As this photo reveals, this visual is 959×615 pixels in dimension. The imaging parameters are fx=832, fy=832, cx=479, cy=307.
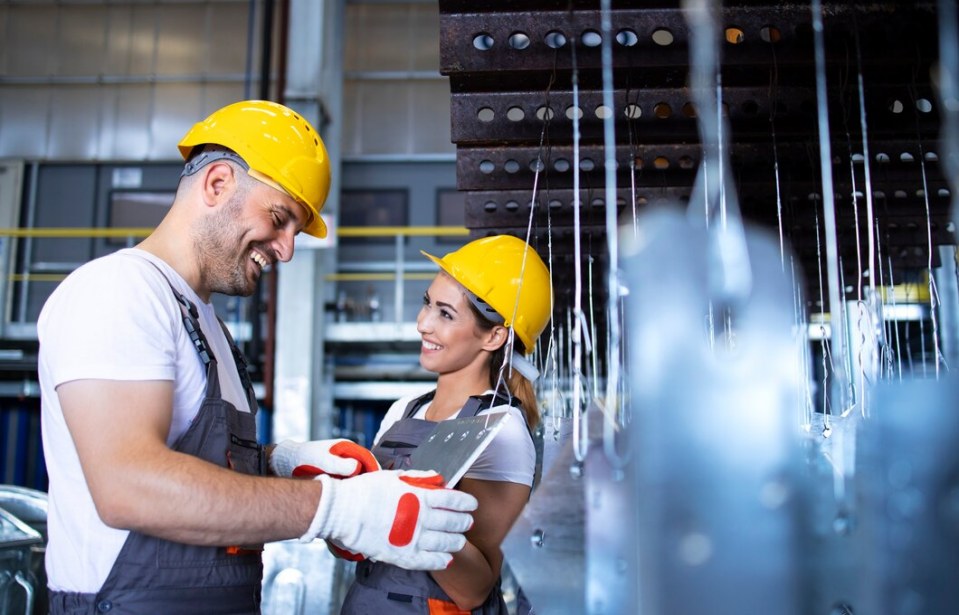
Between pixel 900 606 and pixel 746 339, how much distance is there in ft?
0.90

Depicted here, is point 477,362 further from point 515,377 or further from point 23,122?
point 23,122

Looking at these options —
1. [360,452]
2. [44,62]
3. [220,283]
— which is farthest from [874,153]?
[44,62]

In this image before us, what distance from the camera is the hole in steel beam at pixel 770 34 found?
5.53 feet

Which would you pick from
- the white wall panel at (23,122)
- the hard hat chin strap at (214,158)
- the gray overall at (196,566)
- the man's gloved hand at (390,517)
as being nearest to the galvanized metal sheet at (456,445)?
the man's gloved hand at (390,517)

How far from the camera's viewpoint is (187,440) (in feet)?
4.84

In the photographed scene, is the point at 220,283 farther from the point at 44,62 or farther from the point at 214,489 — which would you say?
the point at 44,62

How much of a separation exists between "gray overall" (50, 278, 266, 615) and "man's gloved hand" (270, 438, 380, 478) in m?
0.18

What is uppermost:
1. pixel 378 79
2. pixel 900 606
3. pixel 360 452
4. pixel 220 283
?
pixel 378 79

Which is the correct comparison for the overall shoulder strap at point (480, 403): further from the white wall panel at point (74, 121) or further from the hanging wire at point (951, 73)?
the white wall panel at point (74, 121)

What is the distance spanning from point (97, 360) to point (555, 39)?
1.11m

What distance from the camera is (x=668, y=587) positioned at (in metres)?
0.78

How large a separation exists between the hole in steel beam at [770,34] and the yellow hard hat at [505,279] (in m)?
0.78

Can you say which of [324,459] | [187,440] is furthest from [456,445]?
[187,440]

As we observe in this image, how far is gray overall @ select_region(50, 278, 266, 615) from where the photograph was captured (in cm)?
138
